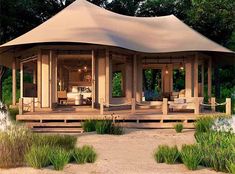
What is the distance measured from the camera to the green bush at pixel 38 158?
7246mm

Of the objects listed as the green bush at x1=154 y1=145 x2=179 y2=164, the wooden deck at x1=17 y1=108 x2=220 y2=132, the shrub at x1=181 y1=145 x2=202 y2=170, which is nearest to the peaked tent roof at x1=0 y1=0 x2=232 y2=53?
the wooden deck at x1=17 y1=108 x2=220 y2=132

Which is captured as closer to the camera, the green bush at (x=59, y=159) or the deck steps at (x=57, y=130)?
the green bush at (x=59, y=159)

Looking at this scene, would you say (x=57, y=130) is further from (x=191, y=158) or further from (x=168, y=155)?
(x=191, y=158)

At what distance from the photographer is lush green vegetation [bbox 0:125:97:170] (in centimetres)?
728

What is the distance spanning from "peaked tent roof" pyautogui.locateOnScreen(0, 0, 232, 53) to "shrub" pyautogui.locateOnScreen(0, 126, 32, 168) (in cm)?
763

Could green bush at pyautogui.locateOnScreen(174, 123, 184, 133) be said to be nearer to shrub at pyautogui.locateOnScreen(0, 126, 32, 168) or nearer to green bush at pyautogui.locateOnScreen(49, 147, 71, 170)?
shrub at pyautogui.locateOnScreen(0, 126, 32, 168)

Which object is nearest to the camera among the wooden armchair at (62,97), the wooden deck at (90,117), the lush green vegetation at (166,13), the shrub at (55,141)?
the shrub at (55,141)

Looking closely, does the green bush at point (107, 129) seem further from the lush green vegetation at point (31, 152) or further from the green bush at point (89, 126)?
the lush green vegetation at point (31, 152)

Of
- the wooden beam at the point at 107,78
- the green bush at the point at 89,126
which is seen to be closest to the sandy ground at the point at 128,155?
the green bush at the point at 89,126

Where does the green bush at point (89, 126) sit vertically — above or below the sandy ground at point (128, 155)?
above

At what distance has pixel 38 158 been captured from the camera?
7.25m

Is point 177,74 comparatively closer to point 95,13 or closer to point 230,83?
point 230,83

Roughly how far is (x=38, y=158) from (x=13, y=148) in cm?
72

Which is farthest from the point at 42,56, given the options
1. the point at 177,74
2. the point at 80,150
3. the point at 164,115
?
the point at 177,74
